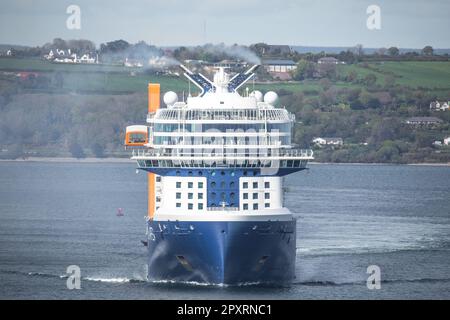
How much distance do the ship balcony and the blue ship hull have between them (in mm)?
2797

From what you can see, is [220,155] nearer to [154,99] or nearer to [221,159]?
→ [221,159]

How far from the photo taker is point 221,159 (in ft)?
287

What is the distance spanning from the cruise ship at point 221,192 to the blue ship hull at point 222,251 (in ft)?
0.15

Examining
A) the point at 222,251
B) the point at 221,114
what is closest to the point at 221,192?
the point at 222,251

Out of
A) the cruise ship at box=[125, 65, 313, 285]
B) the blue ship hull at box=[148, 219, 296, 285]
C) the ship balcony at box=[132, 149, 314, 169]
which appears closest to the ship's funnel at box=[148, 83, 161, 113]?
the cruise ship at box=[125, 65, 313, 285]

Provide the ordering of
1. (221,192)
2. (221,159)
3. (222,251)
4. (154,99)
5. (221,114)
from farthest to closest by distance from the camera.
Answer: (154,99)
(221,114)
(221,159)
(221,192)
(222,251)

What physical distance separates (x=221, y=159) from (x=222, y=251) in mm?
4421

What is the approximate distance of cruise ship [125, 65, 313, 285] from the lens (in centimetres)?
8712

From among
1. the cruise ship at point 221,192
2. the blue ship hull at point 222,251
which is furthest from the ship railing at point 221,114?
the blue ship hull at point 222,251

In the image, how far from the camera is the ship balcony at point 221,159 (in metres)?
87.8

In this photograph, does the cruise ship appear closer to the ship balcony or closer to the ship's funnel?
the ship balcony

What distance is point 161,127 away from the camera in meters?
90.2
